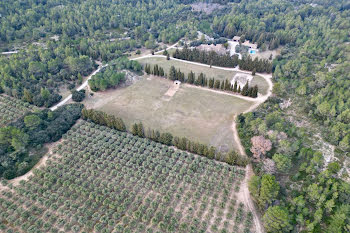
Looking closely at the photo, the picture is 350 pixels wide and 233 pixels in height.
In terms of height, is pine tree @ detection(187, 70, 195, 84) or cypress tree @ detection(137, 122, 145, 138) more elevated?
pine tree @ detection(187, 70, 195, 84)

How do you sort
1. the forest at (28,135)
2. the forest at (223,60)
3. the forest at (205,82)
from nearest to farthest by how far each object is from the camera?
the forest at (28,135)
the forest at (205,82)
the forest at (223,60)

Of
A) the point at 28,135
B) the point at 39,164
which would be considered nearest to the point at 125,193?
the point at 39,164

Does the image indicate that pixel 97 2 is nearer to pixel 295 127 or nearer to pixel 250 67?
pixel 250 67

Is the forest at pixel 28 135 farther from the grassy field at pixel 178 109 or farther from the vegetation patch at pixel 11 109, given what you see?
the grassy field at pixel 178 109

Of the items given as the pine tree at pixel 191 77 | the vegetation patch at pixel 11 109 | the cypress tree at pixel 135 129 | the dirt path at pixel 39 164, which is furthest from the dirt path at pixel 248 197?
the vegetation patch at pixel 11 109

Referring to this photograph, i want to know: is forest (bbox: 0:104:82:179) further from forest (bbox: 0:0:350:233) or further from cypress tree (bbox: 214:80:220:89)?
cypress tree (bbox: 214:80:220:89)

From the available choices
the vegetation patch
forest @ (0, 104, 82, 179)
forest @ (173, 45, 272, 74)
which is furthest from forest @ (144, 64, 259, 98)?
the vegetation patch

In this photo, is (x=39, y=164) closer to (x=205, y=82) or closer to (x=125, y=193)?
(x=125, y=193)
